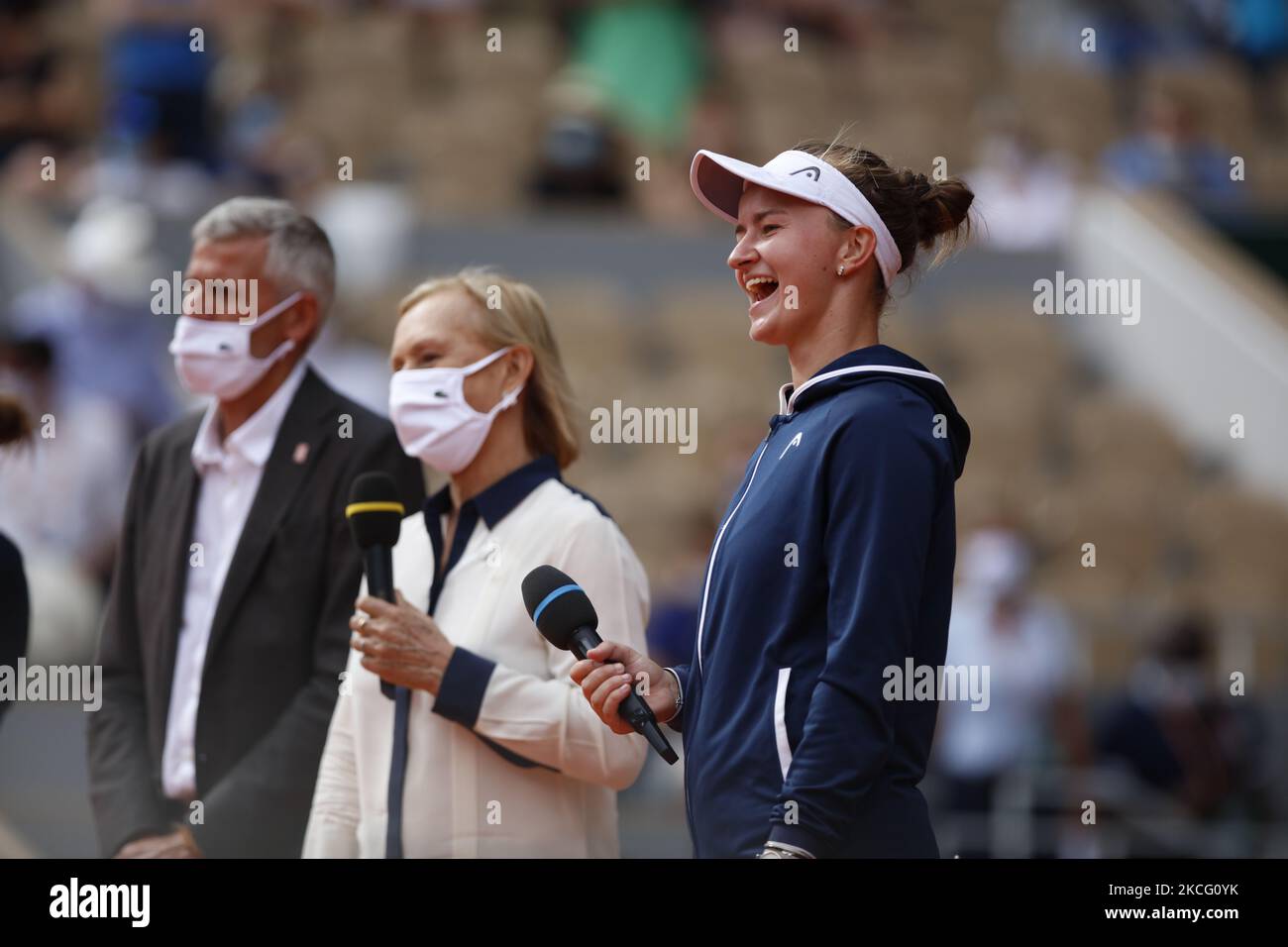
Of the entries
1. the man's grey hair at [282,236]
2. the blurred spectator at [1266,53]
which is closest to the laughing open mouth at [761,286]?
the man's grey hair at [282,236]

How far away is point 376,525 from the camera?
12.9 feet

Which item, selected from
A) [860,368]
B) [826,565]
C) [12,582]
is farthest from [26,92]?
[826,565]

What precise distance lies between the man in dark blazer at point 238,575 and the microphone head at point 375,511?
0.33 metres

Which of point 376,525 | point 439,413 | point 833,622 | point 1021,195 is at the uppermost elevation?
point 1021,195

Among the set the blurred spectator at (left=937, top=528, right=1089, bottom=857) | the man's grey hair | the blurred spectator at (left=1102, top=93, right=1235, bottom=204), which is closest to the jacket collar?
the man's grey hair

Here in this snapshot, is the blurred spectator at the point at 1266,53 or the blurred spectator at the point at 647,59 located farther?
the blurred spectator at the point at 1266,53

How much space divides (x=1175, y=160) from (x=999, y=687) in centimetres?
587

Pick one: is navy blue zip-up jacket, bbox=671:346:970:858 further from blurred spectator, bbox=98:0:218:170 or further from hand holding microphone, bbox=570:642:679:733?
blurred spectator, bbox=98:0:218:170

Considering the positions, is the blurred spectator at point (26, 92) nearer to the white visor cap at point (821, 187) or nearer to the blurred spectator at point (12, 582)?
the blurred spectator at point (12, 582)

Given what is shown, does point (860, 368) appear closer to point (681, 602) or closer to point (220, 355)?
point (220, 355)

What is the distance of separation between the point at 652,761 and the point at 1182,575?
12.7 feet

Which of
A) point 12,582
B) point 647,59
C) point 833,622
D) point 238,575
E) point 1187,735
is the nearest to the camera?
point 833,622

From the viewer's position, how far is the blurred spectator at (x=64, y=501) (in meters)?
6.80

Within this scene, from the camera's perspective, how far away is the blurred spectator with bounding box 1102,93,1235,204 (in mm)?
12898
